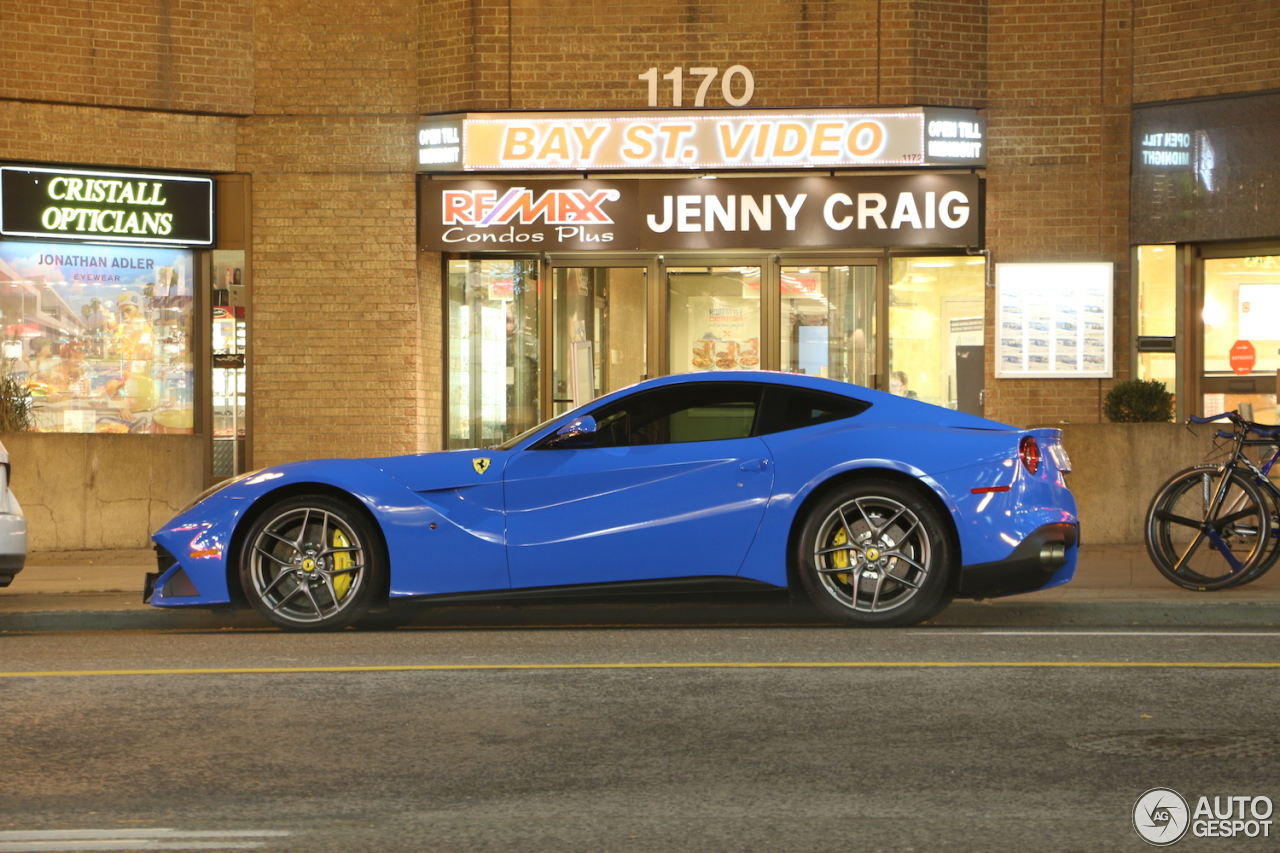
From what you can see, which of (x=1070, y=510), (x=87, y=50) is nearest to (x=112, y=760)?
(x=1070, y=510)

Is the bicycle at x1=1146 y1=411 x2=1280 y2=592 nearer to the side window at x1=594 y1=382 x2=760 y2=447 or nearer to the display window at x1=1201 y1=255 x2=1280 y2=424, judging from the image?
the side window at x1=594 y1=382 x2=760 y2=447

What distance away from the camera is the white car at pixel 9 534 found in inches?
354

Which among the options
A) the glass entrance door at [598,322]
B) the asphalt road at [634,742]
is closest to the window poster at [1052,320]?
the glass entrance door at [598,322]

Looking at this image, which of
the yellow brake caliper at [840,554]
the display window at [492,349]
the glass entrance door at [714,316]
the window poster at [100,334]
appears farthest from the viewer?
the display window at [492,349]

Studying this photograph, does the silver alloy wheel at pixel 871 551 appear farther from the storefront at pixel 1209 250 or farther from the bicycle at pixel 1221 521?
the storefront at pixel 1209 250

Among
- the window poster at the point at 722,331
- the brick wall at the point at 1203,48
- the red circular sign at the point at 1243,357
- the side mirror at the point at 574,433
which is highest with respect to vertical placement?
the brick wall at the point at 1203,48

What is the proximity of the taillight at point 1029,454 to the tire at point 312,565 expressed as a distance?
3.34 m

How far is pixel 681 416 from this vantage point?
27.4 ft

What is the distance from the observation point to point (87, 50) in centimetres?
1500

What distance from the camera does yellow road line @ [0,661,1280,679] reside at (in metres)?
6.89

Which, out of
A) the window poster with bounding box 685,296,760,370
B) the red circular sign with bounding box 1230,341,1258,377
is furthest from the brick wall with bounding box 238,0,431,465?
the red circular sign with bounding box 1230,341,1258,377

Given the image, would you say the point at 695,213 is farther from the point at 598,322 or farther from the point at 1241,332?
the point at 1241,332

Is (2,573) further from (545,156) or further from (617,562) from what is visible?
(545,156)

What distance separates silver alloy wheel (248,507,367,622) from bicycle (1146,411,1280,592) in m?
4.92
